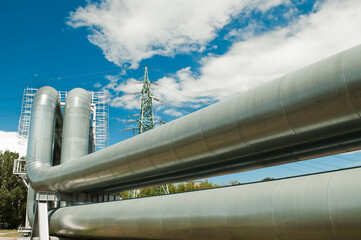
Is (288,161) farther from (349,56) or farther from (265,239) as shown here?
(349,56)

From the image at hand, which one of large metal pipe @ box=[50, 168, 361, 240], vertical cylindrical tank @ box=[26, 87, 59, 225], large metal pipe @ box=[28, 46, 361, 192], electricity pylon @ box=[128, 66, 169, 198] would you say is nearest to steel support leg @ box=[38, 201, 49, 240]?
vertical cylindrical tank @ box=[26, 87, 59, 225]

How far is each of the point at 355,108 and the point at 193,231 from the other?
5.73 metres

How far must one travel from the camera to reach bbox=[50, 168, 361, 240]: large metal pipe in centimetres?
661

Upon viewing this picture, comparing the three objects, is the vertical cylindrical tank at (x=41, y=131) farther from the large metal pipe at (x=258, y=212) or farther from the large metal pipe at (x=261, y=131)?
the large metal pipe at (x=258, y=212)

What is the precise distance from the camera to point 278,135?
28.8 feet

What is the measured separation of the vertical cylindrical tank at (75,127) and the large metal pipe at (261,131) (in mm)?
7410

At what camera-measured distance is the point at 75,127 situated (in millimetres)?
21828

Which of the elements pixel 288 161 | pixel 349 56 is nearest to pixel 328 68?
pixel 349 56

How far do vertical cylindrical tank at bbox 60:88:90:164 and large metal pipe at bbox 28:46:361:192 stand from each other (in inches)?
292

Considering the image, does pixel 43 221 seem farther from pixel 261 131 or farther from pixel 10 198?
pixel 10 198

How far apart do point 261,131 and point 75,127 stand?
52.6 feet

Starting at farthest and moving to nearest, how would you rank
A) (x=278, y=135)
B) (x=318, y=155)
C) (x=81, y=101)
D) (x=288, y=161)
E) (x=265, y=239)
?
(x=81, y=101) → (x=288, y=161) → (x=318, y=155) → (x=278, y=135) → (x=265, y=239)

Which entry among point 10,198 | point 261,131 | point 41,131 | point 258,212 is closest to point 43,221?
point 41,131

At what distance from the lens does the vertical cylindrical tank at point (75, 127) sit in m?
21.3
